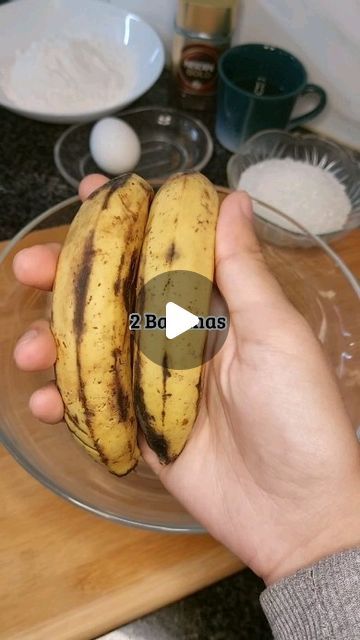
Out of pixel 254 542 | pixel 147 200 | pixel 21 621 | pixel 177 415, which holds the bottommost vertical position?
pixel 21 621

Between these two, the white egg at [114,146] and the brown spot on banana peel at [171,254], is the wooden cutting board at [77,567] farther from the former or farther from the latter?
the white egg at [114,146]

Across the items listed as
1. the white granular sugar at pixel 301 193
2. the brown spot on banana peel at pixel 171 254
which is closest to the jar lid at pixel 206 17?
the white granular sugar at pixel 301 193

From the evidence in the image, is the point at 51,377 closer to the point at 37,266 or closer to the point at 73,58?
the point at 37,266

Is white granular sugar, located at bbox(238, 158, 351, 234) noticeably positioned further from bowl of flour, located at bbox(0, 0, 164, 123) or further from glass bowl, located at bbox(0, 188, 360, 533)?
bowl of flour, located at bbox(0, 0, 164, 123)

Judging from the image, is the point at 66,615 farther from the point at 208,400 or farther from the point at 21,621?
the point at 208,400

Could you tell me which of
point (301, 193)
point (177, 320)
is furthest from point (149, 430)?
point (301, 193)

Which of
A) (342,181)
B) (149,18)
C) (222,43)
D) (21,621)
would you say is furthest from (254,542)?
(149,18)

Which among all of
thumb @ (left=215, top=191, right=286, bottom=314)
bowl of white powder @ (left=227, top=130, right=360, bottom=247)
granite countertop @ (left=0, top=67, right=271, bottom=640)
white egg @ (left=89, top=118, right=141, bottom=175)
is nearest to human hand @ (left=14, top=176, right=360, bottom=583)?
thumb @ (left=215, top=191, right=286, bottom=314)
